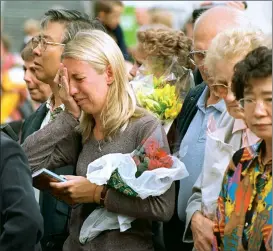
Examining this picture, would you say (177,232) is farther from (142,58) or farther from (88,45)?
(142,58)

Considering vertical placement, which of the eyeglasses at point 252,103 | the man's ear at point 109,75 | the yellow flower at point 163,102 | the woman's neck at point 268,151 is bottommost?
the yellow flower at point 163,102

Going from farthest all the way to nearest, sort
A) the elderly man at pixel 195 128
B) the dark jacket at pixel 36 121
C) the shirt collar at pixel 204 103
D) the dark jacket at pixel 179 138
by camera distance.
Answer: the dark jacket at pixel 36 121
the dark jacket at pixel 179 138
the shirt collar at pixel 204 103
the elderly man at pixel 195 128

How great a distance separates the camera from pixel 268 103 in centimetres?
453

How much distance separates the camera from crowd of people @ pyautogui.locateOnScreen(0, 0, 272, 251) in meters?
Result: 4.66

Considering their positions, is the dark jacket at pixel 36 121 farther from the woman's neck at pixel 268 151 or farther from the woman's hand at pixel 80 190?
the woman's neck at pixel 268 151

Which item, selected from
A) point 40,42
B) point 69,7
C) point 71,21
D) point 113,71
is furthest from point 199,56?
point 69,7

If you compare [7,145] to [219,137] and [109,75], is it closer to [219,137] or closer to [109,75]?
[109,75]

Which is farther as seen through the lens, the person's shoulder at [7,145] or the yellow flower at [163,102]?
→ the yellow flower at [163,102]

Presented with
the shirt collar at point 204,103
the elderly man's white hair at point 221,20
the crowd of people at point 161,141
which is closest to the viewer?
the crowd of people at point 161,141

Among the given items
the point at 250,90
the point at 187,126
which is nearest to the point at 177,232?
the point at 187,126

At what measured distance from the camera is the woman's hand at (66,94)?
18.6 ft

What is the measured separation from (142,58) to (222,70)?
1.95 meters

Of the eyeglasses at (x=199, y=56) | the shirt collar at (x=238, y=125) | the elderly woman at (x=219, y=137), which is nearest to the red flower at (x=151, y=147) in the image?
the elderly woman at (x=219, y=137)

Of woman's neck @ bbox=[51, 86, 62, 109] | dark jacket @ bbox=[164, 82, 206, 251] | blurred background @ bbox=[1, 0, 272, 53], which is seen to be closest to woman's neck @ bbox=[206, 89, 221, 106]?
dark jacket @ bbox=[164, 82, 206, 251]
